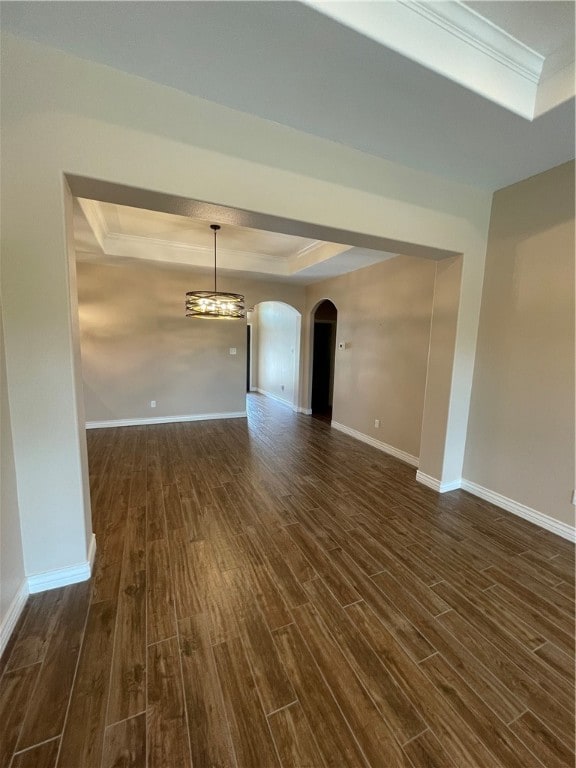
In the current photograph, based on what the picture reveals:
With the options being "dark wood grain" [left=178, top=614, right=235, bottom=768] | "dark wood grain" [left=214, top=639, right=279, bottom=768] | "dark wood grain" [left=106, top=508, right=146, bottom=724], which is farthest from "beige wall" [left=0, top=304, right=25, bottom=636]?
"dark wood grain" [left=214, top=639, right=279, bottom=768]

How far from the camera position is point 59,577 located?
5.95 feet

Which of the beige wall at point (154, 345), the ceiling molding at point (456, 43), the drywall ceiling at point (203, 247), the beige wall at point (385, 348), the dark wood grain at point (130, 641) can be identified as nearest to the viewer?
the dark wood grain at point (130, 641)

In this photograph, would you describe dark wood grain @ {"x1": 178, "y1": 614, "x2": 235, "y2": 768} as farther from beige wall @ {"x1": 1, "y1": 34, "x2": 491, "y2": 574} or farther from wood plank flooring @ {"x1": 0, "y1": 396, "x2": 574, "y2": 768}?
beige wall @ {"x1": 1, "y1": 34, "x2": 491, "y2": 574}

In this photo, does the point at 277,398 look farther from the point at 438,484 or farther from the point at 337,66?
the point at 337,66

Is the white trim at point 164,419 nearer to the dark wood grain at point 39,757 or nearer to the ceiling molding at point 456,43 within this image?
the dark wood grain at point 39,757

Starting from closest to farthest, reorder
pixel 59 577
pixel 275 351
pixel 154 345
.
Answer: pixel 59 577 → pixel 154 345 → pixel 275 351

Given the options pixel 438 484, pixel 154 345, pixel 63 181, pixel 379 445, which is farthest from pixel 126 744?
pixel 154 345

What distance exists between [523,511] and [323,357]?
15.9 ft

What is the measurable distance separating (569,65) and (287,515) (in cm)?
349

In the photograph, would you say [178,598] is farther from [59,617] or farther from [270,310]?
[270,310]

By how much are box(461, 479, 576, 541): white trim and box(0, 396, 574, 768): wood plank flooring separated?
8cm

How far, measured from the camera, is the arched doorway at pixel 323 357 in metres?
6.79

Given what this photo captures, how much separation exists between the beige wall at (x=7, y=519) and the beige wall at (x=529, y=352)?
144 inches

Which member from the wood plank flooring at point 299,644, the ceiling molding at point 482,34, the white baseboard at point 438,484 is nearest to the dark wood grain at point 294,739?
the wood plank flooring at point 299,644
